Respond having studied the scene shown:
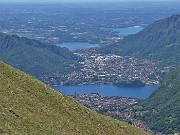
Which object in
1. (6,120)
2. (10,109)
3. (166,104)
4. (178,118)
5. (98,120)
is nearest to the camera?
(6,120)

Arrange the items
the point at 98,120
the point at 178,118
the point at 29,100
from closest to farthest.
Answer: the point at 29,100, the point at 98,120, the point at 178,118

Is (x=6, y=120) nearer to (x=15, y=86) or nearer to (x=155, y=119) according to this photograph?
(x=15, y=86)

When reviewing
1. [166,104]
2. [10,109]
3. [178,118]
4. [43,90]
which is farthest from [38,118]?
[166,104]

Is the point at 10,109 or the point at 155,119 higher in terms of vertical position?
the point at 10,109

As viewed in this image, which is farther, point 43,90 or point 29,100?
point 43,90

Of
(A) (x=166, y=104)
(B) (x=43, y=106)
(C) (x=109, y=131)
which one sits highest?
(B) (x=43, y=106)

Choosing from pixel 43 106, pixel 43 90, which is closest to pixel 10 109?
pixel 43 106

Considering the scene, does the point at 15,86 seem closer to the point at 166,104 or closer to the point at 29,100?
the point at 29,100
